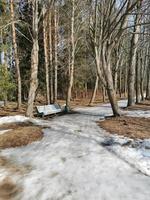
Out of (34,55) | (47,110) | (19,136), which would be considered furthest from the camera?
(47,110)

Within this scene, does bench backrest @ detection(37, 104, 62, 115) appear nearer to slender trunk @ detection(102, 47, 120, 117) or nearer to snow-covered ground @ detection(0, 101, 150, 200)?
slender trunk @ detection(102, 47, 120, 117)

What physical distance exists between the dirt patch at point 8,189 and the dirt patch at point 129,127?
4.95m

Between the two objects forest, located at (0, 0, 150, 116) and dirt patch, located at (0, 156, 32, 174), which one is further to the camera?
forest, located at (0, 0, 150, 116)

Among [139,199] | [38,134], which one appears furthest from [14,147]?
[139,199]

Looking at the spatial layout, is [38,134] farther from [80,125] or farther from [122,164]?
[122,164]

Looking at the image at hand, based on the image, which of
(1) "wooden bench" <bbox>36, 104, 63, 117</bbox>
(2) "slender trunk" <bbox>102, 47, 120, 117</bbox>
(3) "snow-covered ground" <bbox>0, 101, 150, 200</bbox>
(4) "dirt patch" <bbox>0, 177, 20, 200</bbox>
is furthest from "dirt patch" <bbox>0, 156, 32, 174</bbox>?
(1) "wooden bench" <bbox>36, 104, 63, 117</bbox>

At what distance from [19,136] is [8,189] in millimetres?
4782

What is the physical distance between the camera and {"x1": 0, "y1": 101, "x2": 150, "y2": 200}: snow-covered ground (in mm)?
6855

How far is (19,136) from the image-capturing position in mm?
12148

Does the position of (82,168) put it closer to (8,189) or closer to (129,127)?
(8,189)

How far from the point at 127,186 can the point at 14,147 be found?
488 cm

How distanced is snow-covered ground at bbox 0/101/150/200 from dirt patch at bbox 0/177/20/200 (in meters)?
0.13

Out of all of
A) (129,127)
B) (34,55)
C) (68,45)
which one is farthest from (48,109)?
(68,45)

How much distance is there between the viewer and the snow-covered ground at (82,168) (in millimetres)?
6855
